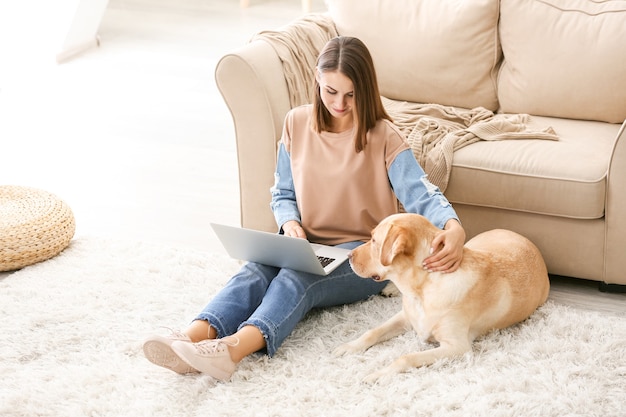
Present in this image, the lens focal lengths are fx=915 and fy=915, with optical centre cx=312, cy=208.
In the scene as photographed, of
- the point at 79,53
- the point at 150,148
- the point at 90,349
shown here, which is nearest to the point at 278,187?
the point at 90,349

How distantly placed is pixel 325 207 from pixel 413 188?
266 mm

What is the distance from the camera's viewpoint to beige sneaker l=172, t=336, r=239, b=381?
87.2 inches

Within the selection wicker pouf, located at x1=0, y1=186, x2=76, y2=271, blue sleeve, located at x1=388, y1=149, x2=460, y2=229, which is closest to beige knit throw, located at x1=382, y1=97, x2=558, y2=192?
blue sleeve, located at x1=388, y1=149, x2=460, y2=229

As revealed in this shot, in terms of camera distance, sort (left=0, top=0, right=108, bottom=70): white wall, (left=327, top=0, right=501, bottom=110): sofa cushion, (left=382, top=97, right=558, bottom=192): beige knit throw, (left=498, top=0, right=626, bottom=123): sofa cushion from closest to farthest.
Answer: (left=382, top=97, right=558, bottom=192): beige knit throw → (left=498, top=0, right=626, bottom=123): sofa cushion → (left=327, top=0, right=501, bottom=110): sofa cushion → (left=0, top=0, right=108, bottom=70): white wall

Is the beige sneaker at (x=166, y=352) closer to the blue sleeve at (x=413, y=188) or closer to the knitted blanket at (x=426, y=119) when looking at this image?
the blue sleeve at (x=413, y=188)

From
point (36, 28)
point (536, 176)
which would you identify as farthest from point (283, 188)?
point (36, 28)

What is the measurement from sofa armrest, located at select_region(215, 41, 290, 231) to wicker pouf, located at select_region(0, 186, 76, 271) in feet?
2.02

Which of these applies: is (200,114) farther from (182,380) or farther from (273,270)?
(182,380)

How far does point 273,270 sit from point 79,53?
3494mm

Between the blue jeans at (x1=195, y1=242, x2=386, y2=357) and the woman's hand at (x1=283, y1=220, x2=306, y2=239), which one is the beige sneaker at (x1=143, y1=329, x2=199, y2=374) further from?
the woman's hand at (x1=283, y1=220, x2=306, y2=239)

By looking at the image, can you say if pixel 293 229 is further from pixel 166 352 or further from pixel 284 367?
pixel 166 352

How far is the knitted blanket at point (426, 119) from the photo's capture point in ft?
9.33

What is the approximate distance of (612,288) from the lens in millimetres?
2791

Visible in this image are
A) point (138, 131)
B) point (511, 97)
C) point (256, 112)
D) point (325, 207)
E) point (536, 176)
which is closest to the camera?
point (325, 207)
